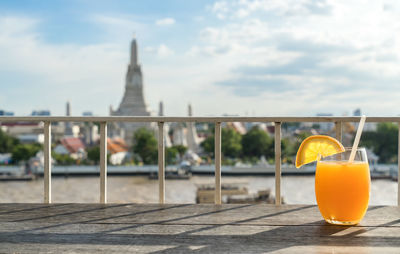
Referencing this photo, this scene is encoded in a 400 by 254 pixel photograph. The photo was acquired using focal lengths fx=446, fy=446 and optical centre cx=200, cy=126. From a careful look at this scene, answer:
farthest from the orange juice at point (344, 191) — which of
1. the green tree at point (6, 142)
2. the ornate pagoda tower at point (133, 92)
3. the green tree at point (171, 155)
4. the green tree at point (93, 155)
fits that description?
the ornate pagoda tower at point (133, 92)

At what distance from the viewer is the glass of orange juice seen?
1052mm

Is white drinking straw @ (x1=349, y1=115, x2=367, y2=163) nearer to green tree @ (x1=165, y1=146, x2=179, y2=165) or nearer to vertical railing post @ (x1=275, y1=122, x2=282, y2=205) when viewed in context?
vertical railing post @ (x1=275, y1=122, x2=282, y2=205)

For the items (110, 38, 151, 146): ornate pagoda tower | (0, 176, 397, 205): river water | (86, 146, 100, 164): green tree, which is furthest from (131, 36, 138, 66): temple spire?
(0, 176, 397, 205): river water

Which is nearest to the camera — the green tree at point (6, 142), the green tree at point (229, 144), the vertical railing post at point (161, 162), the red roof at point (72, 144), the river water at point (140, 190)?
the vertical railing post at point (161, 162)

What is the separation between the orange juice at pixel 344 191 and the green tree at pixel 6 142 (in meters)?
57.4

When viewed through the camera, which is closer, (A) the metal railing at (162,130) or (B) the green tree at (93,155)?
(A) the metal railing at (162,130)

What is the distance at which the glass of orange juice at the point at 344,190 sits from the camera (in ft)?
3.45

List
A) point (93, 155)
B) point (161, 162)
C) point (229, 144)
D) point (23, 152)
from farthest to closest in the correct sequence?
point (23, 152) < point (93, 155) < point (229, 144) < point (161, 162)

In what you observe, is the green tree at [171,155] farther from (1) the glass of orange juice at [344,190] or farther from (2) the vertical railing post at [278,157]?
(1) the glass of orange juice at [344,190]

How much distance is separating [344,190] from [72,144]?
182 ft

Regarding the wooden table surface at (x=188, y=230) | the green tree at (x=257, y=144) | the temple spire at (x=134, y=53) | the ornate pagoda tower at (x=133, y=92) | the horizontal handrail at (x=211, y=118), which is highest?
the temple spire at (x=134, y=53)

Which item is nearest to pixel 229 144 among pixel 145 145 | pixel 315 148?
pixel 145 145

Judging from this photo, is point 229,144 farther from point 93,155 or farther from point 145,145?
point 93,155

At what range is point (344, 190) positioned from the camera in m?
1.05
